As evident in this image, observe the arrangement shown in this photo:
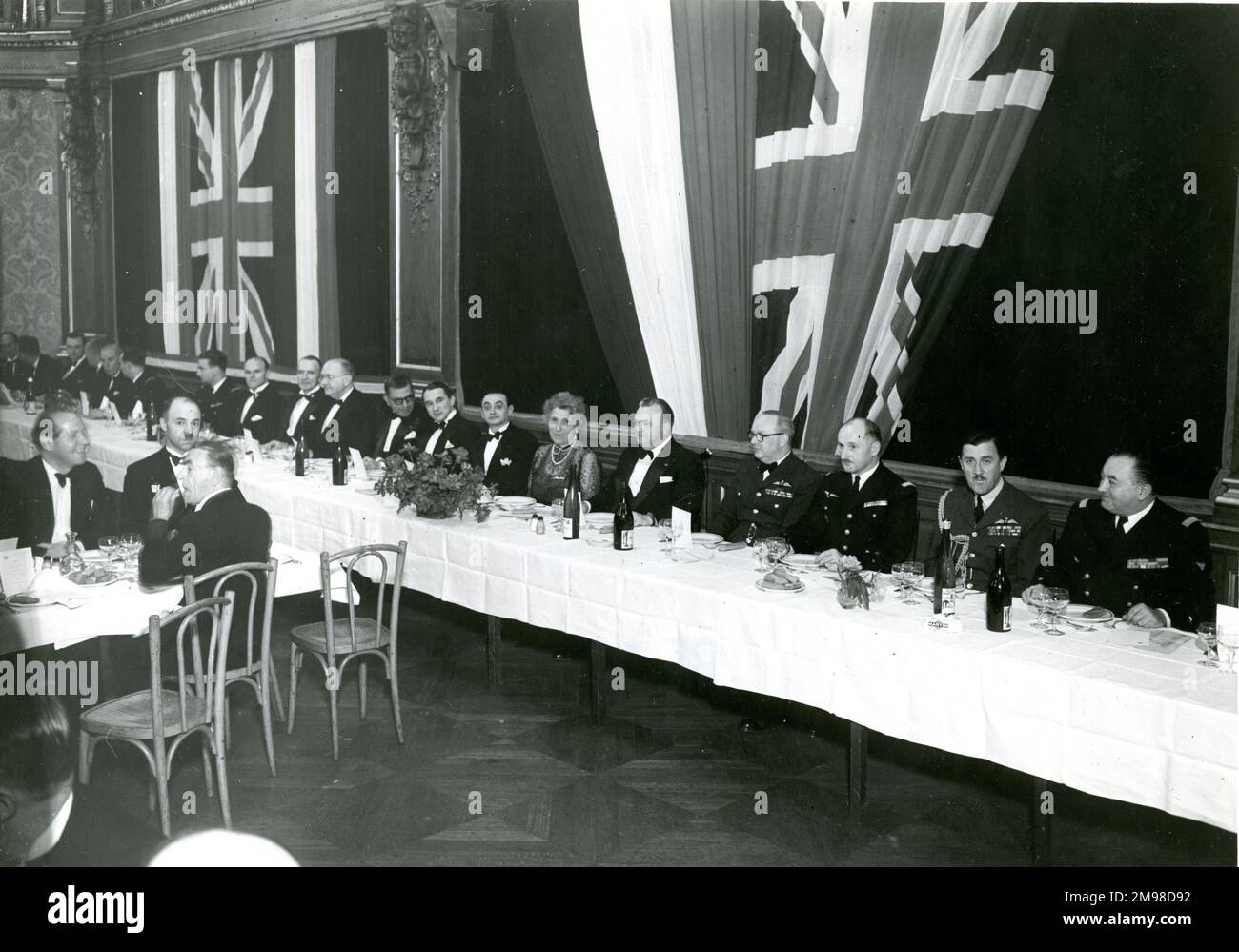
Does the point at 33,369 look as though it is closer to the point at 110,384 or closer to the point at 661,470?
the point at 110,384

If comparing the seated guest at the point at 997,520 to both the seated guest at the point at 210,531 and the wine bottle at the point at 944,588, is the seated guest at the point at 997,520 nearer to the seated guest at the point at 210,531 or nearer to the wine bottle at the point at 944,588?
the wine bottle at the point at 944,588

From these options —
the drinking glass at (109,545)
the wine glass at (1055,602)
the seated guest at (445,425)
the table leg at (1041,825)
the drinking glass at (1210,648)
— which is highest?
the seated guest at (445,425)

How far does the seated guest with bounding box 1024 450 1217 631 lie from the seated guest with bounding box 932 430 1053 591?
0.24 metres

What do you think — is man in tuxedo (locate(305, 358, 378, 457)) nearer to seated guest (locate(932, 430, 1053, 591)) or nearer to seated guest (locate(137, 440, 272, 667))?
seated guest (locate(137, 440, 272, 667))

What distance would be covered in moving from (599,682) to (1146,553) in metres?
1.93

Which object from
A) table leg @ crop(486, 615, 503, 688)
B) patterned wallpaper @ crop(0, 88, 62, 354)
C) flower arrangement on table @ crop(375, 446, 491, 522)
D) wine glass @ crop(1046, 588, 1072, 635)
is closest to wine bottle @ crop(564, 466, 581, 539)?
flower arrangement on table @ crop(375, 446, 491, 522)

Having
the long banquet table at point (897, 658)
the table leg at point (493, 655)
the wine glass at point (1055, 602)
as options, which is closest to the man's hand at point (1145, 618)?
the long banquet table at point (897, 658)

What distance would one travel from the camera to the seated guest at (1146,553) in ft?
11.0

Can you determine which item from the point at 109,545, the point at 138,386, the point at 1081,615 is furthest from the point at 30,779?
the point at 138,386

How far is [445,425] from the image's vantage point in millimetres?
5879

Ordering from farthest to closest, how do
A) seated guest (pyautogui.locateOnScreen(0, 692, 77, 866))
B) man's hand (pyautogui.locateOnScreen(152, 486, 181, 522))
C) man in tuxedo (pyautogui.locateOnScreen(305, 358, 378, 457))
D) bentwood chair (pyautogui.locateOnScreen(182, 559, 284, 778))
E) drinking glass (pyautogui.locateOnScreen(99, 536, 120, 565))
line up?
man in tuxedo (pyautogui.locateOnScreen(305, 358, 378, 457)) → man's hand (pyautogui.locateOnScreen(152, 486, 181, 522)) → drinking glass (pyautogui.locateOnScreen(99, 536, 120, 565)) → bentwood chair (pyautogui.locateOnScreen(182, 559, 284, 778)) → seated guest (pyautogui.locateOnScreen(0, 692, 77, 866))

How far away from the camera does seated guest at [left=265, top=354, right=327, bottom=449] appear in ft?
21.7

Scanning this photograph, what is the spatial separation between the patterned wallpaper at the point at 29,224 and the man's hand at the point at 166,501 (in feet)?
13.8
